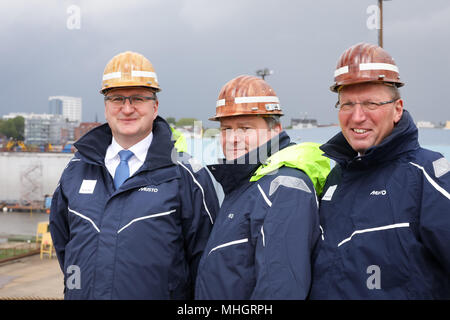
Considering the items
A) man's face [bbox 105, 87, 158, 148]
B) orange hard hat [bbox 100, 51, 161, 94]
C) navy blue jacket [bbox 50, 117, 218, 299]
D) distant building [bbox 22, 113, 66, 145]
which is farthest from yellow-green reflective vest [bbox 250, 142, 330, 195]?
distant building [bbox 22, 113, 66, 145]

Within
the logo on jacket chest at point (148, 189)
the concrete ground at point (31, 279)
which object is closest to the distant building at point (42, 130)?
the concrete ground at point (31, 279)

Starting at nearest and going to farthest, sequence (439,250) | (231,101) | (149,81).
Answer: (439,250) → (231,101) → (149,81)

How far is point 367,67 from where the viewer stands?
2.33 meters

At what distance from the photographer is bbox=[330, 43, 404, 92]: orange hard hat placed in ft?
7.63

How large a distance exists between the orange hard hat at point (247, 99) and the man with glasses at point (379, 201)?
40 centimetres

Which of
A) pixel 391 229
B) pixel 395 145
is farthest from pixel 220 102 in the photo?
pixel 391 229

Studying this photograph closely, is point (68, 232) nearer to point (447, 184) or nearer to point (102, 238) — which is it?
point (102, 238)

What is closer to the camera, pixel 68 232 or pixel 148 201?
pixel 148 201

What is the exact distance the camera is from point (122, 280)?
2748mm

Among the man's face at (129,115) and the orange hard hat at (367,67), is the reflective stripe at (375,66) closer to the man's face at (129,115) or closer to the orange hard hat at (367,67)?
the orange hard hat at (367,67)

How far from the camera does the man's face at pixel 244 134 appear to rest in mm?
2668

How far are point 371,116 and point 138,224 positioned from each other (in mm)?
1575
